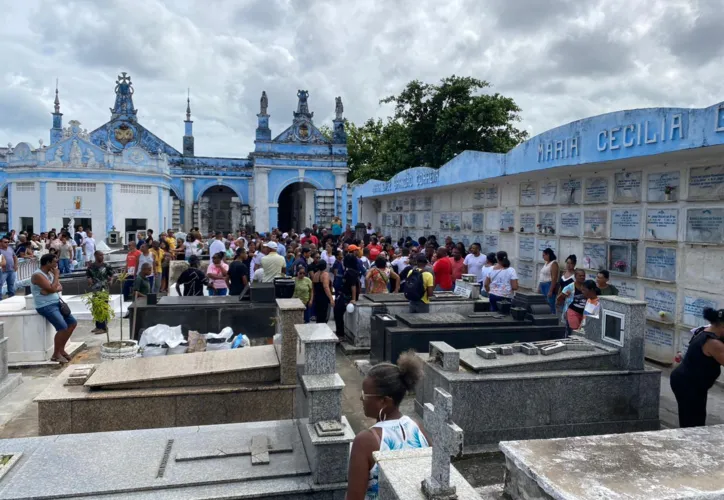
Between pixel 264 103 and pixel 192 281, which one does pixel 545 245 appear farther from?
pixel 264 103

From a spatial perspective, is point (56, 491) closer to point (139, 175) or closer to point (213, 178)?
point (139, 175)

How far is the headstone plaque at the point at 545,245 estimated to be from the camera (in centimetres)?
1139

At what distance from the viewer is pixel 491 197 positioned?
46.6 ft

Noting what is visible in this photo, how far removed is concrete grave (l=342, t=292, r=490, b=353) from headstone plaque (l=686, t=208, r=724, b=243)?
3202mm

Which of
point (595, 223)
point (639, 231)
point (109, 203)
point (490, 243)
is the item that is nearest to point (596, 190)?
point (595, 223)

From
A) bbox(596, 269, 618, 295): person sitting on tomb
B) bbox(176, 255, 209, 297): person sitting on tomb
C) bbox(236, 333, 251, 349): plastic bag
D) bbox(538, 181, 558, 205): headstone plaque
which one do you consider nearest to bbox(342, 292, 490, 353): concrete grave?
bbox(596, 269, 618, 295): person sitting on tomb

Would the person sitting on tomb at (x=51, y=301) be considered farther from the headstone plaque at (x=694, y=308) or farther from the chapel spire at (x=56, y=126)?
the chapel spire at (x=56, y=126)

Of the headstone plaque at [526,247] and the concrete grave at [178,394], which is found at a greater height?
the headstone plaque at [526,247]

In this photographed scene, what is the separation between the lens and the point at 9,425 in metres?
6.05

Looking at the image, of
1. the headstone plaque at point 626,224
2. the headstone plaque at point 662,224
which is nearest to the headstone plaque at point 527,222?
the headstone plaque at point 626,224

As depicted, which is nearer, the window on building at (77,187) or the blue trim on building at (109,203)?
the window on building at (77,187)

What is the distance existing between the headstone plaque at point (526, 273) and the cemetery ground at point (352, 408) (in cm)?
406

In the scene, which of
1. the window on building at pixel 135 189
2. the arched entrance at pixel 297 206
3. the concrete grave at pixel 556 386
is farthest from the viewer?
the arched entrance at pixel 297 206

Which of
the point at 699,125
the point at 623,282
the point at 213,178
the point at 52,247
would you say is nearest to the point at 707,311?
the point at 699,125
